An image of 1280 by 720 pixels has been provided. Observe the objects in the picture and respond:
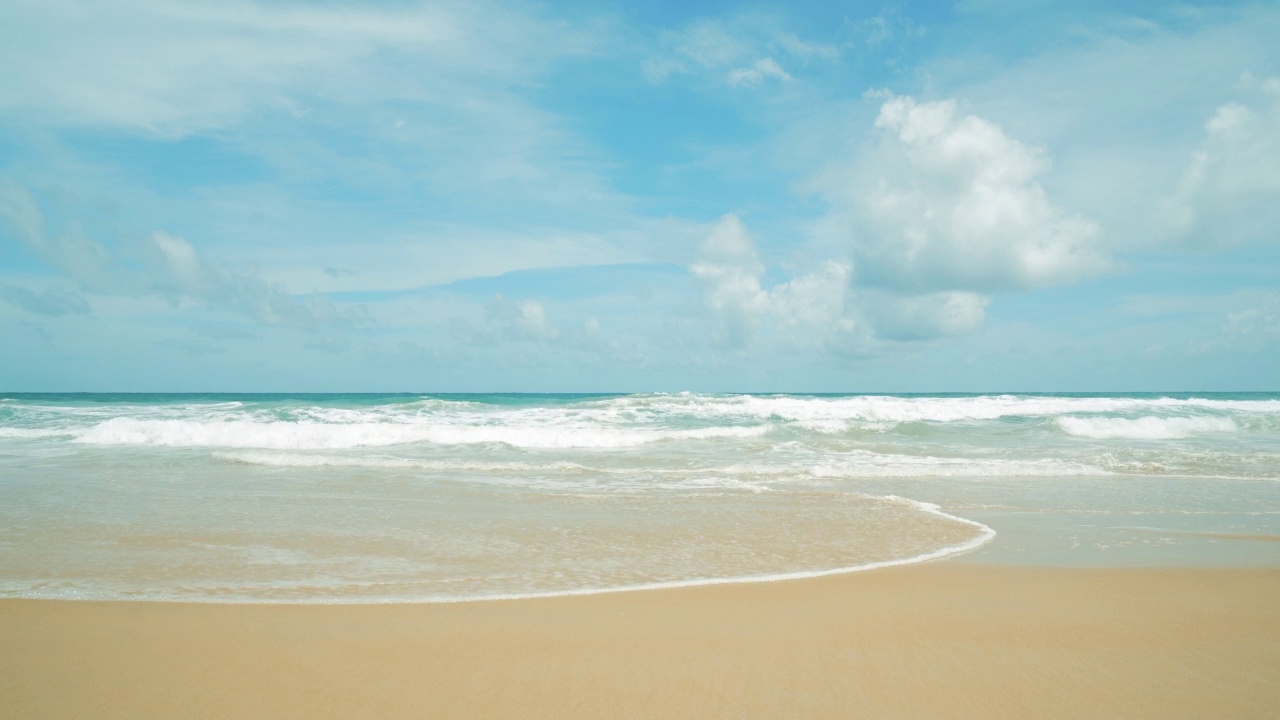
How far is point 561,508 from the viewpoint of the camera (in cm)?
966

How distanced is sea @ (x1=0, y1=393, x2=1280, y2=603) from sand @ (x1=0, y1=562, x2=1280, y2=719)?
2.24ft

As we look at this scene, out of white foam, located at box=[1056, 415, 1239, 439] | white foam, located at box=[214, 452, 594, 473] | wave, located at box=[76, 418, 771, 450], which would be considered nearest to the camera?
white foam, located at box=[214, 452, 594, 473]

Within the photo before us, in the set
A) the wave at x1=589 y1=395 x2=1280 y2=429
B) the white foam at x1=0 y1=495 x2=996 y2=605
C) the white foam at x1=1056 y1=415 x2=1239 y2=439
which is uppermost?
the wave at x1=589 y1=395 x2=1280 y2=429

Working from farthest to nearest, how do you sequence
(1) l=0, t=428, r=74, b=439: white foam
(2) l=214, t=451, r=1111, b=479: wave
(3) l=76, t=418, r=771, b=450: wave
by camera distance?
(1) l=0, t=428, r=74, b=439: white foam, (3) l=76, t=418, r=771, b=450: wave, (2) l=214, t=451, r=1111, b=479: wave

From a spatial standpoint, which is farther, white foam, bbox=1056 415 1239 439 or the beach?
white foam, bbox=1056 415 1239 439

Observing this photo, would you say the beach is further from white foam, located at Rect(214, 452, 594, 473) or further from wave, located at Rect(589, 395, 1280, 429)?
wave, located at Rect(589, 395, 1280, 429)

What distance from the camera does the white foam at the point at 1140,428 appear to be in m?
23.4

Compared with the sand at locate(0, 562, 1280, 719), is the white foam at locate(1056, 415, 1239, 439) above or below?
above

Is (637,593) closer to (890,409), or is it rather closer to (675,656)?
(675,656)

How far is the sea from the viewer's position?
243 inches

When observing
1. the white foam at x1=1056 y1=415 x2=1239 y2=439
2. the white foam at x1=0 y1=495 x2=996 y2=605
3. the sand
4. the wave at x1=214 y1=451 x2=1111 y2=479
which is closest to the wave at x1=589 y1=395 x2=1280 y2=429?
the white foam at x1=1056 y1=415 x2=1239 y2=439

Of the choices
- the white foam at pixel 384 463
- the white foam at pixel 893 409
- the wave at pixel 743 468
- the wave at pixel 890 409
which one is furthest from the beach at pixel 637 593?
the white foam at pixel 893 409

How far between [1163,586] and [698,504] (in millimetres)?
5512

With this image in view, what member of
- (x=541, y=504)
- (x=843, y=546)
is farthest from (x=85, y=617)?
(x=843, y=546)
